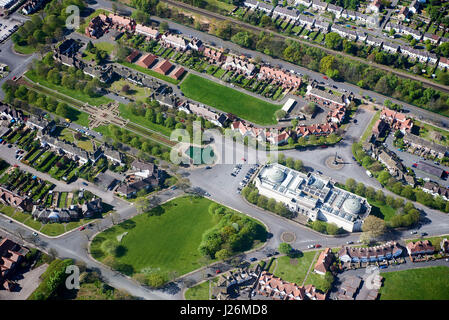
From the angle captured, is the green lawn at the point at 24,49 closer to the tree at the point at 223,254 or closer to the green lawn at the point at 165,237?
the green lawn at the point at 165,237

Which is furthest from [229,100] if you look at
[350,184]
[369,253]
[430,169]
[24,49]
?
[24,49]

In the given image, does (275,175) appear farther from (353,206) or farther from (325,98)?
(325,98)

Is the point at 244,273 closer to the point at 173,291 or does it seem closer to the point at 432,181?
the point at 173,291

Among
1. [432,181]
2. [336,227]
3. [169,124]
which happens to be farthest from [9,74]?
[432,181]

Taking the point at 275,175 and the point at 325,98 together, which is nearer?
the point at 275,175

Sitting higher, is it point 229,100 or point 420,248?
point 229,100

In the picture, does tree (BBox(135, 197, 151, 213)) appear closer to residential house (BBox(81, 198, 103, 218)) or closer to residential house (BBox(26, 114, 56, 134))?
residential house (BBox(81, 198, 103, 218))

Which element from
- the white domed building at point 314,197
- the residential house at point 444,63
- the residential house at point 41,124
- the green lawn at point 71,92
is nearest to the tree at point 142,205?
the white domed building at point 314,197

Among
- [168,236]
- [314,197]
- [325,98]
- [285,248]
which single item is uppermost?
[325,98]
